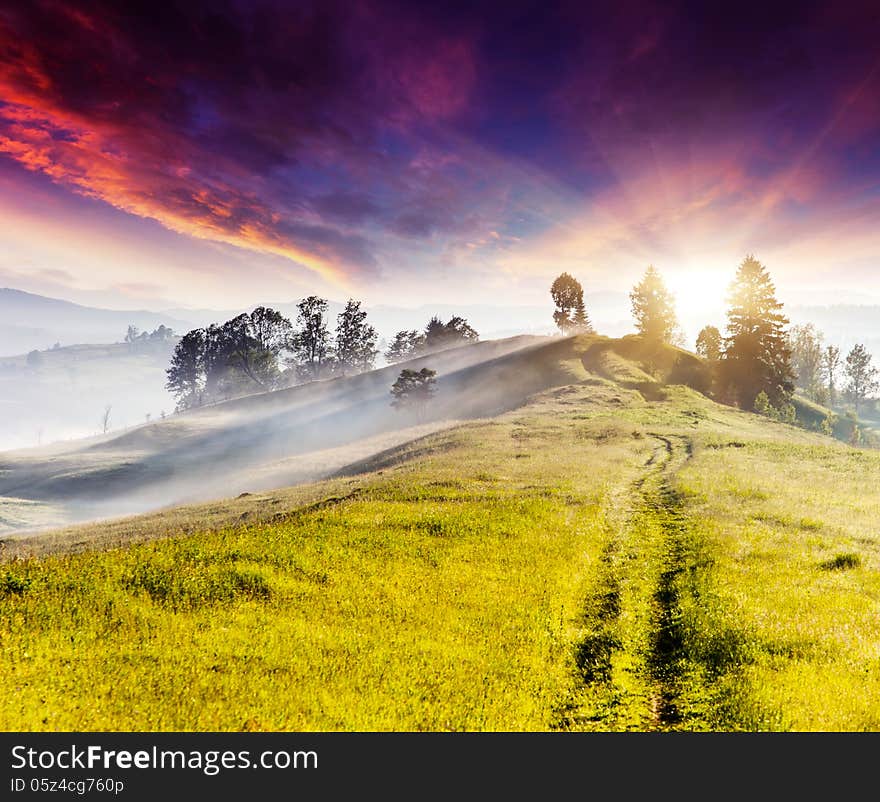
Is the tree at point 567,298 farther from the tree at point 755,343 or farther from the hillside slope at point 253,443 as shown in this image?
the tree at point 755,343

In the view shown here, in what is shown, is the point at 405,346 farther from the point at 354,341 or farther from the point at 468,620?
the point at 468,620

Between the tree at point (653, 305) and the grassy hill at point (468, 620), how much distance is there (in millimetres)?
83959

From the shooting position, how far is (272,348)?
475ft

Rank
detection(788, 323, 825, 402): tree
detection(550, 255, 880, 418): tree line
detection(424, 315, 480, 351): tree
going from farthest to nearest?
detection(424, 315, 480, 351): tree
detection(788, 323, 825, 402): tree
detection(550, 255, 880, 418): tree line

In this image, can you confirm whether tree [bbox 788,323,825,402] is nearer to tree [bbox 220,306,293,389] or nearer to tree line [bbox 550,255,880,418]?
tree line [bbox 550,255,880,418]

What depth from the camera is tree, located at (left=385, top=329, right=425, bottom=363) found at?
6531 inches

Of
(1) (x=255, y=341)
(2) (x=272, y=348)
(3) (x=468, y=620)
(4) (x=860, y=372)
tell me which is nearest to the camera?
(3) (x=468, y=620)

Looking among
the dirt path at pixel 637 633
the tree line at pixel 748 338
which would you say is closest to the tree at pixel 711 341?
the tree line at pixel 748 338

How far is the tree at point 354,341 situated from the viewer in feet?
485

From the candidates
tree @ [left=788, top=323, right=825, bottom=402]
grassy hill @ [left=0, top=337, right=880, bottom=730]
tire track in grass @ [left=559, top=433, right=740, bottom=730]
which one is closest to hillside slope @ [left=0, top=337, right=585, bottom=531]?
grassy hill @ [left=0, top=337, right=880, bottom=730]

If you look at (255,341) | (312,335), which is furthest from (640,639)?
(255,341)

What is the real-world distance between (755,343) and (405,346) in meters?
109
